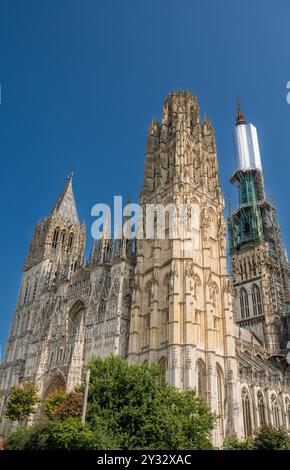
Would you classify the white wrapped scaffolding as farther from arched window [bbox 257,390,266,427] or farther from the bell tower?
arched window [bbox 257,390,266,427]

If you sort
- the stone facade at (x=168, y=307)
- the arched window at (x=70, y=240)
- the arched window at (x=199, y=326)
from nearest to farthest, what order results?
1. the stone facade at (x=168, y=307)
2. the arched window at (x=199, y=326)
3. the arched window at (x=70, y=240)

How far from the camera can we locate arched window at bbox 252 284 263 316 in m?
64.0

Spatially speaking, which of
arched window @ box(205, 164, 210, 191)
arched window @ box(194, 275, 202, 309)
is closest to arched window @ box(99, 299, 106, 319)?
arched window @ box(194, 275, 202, 309)

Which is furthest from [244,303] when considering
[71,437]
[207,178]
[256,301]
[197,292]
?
Answer: [71,437]

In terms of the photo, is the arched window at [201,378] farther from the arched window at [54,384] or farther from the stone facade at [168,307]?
the arched window at [54,384]

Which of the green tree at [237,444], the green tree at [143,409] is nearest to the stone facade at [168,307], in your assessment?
the green tree at [237,444]

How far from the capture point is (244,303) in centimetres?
6625

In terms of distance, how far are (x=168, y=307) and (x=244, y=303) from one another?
3307 centimetres

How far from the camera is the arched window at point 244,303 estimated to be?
214 feet

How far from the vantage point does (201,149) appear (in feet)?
160

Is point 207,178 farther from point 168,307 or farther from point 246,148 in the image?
point 246,148

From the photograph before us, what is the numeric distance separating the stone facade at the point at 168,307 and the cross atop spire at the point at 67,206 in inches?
385
